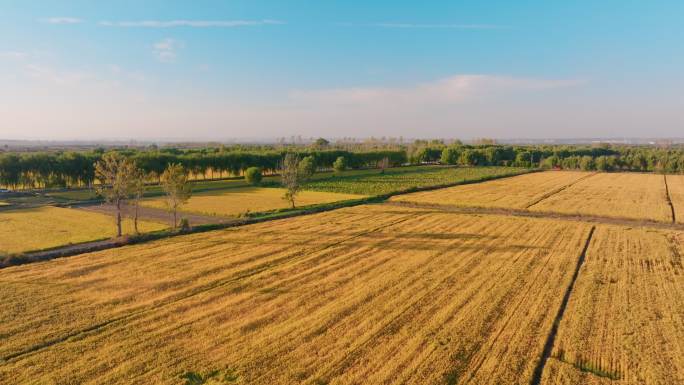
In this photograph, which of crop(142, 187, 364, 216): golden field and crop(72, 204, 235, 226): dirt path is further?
crop(142, 187, 364, 216): golden field

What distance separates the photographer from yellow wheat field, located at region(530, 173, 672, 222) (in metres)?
45.9

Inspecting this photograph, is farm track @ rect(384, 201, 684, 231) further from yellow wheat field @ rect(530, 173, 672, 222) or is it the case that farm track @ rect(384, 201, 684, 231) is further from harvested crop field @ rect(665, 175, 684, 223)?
harvested crop field @ rect(665, 175, 684, 223)

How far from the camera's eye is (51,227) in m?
38.1

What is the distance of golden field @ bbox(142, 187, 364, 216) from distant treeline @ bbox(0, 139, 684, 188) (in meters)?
6.46

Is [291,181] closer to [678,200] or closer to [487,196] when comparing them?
[487,196]

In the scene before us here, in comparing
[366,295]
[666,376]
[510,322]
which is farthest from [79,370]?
[666,376]

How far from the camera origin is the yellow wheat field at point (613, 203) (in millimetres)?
45875

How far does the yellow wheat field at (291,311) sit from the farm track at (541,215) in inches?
544

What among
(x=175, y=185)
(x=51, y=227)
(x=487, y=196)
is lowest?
(x=51, y=227)

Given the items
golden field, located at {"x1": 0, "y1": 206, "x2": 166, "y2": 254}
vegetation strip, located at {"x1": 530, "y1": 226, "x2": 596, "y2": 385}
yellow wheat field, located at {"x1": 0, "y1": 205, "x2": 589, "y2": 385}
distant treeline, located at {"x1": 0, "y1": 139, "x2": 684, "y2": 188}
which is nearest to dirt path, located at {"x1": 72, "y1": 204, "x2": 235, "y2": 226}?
golden field, located at {"x1": 0, "y1": 206, "x2": 166, "y2": 254}

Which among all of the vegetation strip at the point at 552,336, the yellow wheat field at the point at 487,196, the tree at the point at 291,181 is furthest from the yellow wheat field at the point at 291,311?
the yellow wheat field at the point at 487,196

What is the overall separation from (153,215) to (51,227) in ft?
32.2

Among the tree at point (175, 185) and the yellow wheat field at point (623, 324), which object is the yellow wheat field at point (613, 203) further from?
the tree at point (175, 185)

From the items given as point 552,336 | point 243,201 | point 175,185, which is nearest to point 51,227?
point 175,185
